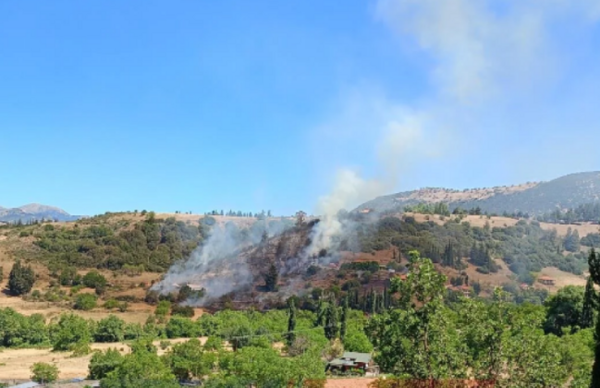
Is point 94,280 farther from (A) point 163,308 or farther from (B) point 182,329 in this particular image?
(B) point 182,329

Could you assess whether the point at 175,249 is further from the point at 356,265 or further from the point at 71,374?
the point at 71,374

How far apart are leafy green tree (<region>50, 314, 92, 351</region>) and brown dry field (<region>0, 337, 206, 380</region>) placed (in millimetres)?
1080

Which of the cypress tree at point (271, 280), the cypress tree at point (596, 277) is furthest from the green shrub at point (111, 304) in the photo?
the cypress tree at point (596, 277)

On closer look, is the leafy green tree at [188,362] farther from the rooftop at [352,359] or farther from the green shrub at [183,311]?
the green shrub at [183,311]

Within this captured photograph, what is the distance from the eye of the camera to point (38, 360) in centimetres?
4653

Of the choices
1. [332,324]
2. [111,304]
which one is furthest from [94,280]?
[332,324]

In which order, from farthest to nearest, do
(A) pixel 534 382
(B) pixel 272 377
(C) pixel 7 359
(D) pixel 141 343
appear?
(C) pixel 7 359 → (D) pixel 141 343 → (B) pixel 272 377 → (A) pixel 534 382

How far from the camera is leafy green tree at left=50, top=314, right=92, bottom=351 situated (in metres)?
51.3

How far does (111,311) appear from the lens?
74.4m

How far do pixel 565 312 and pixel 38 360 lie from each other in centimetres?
5270

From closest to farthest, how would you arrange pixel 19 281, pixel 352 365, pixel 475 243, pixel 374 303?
1. pixel 352 365
2. pixel 374 303
3. pixel 19 281
4. pixel 475 243

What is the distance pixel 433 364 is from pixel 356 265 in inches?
3290

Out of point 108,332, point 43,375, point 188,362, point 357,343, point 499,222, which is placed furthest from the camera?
point 499,222

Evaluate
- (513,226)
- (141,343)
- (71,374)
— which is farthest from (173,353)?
(513,226)
